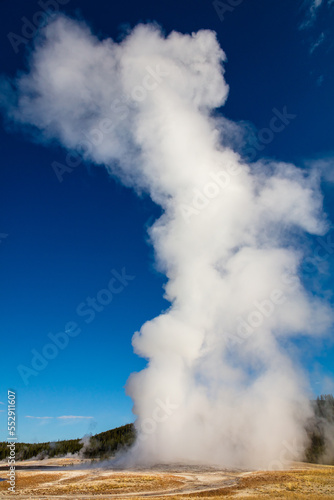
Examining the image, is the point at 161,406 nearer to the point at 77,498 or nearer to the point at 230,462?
the point at 230,462

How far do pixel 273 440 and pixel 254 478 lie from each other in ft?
150

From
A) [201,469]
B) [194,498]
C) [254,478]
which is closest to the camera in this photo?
[194,498]

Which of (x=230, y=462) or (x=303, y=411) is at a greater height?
(x=303, y=411)

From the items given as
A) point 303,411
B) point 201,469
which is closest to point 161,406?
point 201,469

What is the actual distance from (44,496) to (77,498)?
185 inches

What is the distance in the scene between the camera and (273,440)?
302 feet

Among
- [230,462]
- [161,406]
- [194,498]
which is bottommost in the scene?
[230,462]

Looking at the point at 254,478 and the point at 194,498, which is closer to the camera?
the point at 194,498

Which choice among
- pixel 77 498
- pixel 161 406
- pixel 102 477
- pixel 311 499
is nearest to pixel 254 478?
pixel 311 499

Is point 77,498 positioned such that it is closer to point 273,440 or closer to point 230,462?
point 230,462

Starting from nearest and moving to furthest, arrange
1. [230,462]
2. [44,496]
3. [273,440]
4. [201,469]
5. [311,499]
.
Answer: [311,499]
[44,496]
[201,469]
[230,462]
[273,440]

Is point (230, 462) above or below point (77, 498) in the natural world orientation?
below

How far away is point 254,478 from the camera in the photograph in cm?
5278

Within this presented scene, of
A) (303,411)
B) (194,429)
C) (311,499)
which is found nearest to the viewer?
(311,499)
